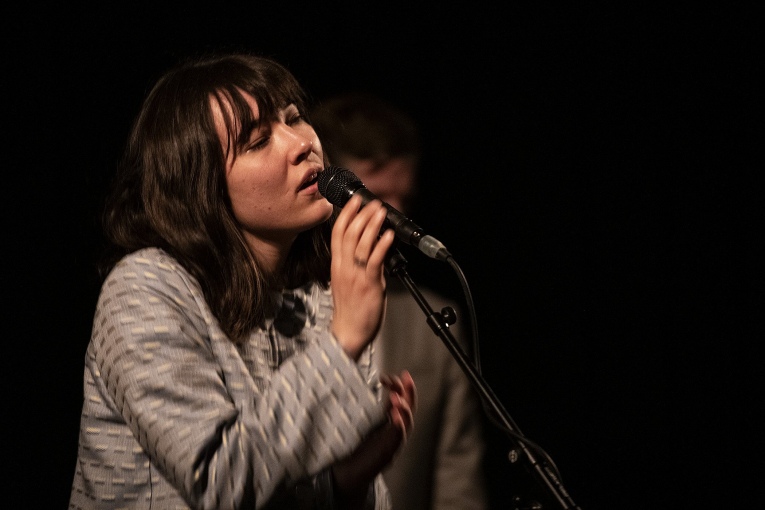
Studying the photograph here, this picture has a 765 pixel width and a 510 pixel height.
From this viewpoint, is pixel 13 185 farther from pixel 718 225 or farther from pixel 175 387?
pixel 718 225

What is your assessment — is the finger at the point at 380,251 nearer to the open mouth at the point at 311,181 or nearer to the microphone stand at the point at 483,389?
the microphone stand at the point at 483,389

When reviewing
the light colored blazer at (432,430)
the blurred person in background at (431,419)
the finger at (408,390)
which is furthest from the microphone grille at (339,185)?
the light colored blazer at (432,430)

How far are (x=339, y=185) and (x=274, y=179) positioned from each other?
20 centimetres

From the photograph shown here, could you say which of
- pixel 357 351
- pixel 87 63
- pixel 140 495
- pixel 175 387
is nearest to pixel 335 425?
pixel 357 351

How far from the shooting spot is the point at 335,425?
1.02 metres

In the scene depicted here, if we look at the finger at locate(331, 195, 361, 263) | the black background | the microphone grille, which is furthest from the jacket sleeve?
the black background

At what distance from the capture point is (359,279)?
1.07m

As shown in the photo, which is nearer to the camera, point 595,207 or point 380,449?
point 380,449

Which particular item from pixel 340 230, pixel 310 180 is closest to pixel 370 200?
pixel 340 230

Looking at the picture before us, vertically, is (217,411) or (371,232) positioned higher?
(371,232)

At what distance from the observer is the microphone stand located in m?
0.97

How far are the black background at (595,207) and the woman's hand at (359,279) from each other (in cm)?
144

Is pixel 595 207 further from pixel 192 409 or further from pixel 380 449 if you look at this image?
pixel 192 409

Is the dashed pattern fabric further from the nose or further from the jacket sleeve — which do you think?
the nose
